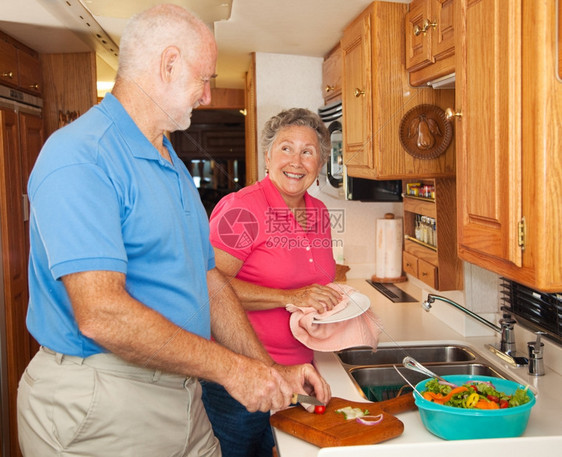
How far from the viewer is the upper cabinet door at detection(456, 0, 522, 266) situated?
1.05m

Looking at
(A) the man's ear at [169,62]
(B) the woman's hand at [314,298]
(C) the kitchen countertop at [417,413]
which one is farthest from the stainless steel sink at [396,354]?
(A) the man's ear at [169,62]

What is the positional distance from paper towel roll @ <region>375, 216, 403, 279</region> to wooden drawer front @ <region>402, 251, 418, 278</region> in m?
0.45

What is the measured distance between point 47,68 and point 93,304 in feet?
8.77

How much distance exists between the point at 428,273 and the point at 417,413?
33.2 inches

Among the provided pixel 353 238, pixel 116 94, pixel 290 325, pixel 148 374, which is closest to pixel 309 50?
pixel 353 238

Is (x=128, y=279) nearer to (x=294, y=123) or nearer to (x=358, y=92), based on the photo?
(x=294, y=123)

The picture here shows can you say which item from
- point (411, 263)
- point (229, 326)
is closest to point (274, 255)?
point (229, 326)

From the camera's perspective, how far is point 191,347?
1.00 metres

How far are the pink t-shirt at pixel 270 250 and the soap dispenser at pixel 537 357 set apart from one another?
0.61m

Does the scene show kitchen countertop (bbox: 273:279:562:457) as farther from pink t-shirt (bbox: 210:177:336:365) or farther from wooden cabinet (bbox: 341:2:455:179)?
wooden cabinet (bbox: 341:2:455:179)

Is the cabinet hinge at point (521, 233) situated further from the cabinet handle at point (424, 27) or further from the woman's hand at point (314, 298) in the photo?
the cabinet handle at point (424, 27)

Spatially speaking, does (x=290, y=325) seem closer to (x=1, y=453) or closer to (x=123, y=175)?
(x=123, y=175)

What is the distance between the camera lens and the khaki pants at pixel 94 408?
1041mm

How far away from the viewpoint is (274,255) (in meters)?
1.73
